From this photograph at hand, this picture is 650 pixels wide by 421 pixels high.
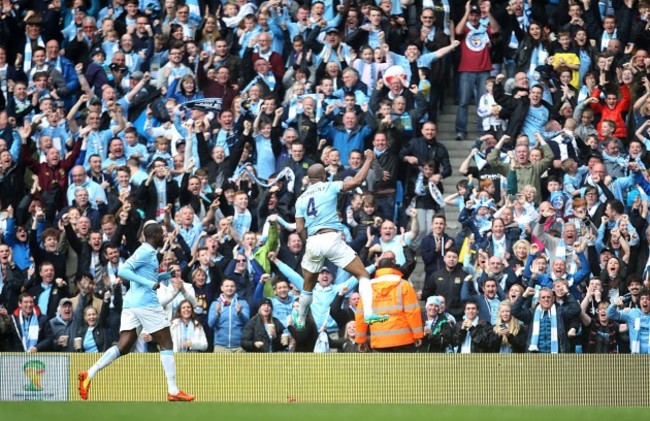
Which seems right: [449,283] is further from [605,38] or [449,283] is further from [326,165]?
[605,38]

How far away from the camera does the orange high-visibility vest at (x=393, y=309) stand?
17844 millimetres

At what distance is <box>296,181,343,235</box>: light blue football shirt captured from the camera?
17188mm

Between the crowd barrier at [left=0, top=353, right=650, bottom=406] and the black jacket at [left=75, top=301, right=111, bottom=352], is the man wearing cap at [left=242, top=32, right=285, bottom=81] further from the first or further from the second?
the crowd barrier at [left=0, top=353, right=650, bottom=406]

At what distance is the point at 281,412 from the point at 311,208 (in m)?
3.08

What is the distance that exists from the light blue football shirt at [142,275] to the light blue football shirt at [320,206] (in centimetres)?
192

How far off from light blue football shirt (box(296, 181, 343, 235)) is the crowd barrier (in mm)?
2725

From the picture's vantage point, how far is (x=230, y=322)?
20.5 meters

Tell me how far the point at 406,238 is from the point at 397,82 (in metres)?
2.85

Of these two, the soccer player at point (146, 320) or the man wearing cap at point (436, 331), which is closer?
the soccer player at point (146, 320)

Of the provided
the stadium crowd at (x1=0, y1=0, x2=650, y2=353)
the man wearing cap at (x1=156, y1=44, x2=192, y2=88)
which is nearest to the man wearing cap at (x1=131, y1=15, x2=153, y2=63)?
the stadium crowd at (x1=0, y1=0, x2=650, y2=353)

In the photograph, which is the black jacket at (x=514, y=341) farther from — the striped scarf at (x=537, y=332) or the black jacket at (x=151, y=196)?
the black jacket at (x=151, y=196)

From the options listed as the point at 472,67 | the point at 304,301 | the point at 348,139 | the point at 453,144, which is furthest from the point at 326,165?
the point at 304,301

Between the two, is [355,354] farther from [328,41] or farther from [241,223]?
[328,41]

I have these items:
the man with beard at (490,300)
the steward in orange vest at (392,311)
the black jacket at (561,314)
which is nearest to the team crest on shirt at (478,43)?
the man with beard at (490,300)
